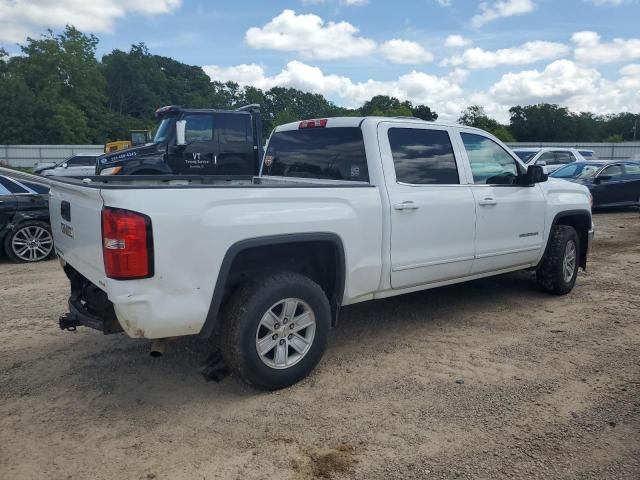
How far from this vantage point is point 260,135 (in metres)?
12.1

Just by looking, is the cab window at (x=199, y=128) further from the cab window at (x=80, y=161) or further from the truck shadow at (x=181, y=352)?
the cab window at (x=80, y=161)

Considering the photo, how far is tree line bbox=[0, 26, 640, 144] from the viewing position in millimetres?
51938

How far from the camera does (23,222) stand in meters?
8.08

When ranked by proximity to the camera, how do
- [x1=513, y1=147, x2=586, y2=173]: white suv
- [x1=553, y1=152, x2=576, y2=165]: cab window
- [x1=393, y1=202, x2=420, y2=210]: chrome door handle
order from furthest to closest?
1. [x1=553, y1=152, x2=576, y2=165]: cab window
2. [x1=513, y1=147, x2=586, y2=173]: white suv
3. [x1=393, y1=202, x2=420, y2=210]: chrome door handle

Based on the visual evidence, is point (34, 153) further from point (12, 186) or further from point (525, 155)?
point (12, 186)

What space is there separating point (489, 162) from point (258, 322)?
9.85 ft

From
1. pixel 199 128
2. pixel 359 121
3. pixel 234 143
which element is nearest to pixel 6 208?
pixel 199 128

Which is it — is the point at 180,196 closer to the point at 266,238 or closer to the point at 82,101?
the point at 266,238

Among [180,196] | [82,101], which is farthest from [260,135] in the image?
[82,101]

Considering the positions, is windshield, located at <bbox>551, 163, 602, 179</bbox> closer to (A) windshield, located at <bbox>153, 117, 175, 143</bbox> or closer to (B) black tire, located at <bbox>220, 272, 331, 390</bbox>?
(A) windshield, located at <bbox>153, 117, 175, 143</bbox>

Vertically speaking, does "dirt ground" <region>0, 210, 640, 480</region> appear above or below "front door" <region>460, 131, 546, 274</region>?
below

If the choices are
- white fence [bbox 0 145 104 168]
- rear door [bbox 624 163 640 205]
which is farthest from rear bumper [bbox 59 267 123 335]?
white fence [bbox 0 145 104 168]

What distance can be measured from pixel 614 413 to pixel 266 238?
8.17 feet

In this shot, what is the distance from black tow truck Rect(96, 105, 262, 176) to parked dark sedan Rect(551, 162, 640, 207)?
28.2 ft
